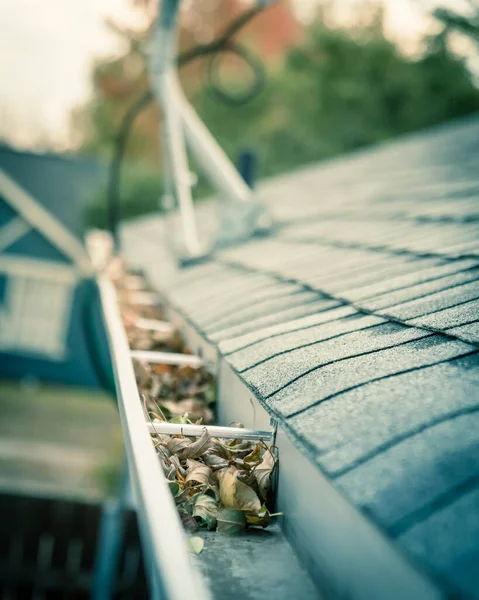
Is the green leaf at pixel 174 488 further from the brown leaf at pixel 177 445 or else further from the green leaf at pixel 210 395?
the green leaf at pixel 210 395

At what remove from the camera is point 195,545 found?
1.50m

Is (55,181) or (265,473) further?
(55,181)

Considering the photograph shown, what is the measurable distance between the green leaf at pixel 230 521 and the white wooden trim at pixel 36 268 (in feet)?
45.6

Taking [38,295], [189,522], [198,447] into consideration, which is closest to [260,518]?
[189,522]

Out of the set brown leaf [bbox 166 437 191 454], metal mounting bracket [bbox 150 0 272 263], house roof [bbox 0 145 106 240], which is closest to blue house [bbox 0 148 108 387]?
house roof [bbox 0 145 106 240]

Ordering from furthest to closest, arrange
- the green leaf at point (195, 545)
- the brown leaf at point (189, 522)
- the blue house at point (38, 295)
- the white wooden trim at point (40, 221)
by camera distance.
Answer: the blue house at point (38, 295) → the white wooden trim at point (40, 221) → the brown leaf at point (189, 522) → the green leaf at point (195, 545)

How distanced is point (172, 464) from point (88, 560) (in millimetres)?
5875

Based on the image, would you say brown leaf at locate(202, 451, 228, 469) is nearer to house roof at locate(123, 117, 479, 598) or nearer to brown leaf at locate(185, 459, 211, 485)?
brown leaf at locate(185, 459, 211, 485)

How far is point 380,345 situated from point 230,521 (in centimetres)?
67

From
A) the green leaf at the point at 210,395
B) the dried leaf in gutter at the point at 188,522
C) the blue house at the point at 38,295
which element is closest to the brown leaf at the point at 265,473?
the dried leaf in gutter at the point at 188,522

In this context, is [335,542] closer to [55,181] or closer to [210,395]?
[210,395]

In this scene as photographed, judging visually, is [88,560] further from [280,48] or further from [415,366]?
[280,48]

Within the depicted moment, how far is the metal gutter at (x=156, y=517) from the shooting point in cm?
104

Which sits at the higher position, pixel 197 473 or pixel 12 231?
pixel 12 231
